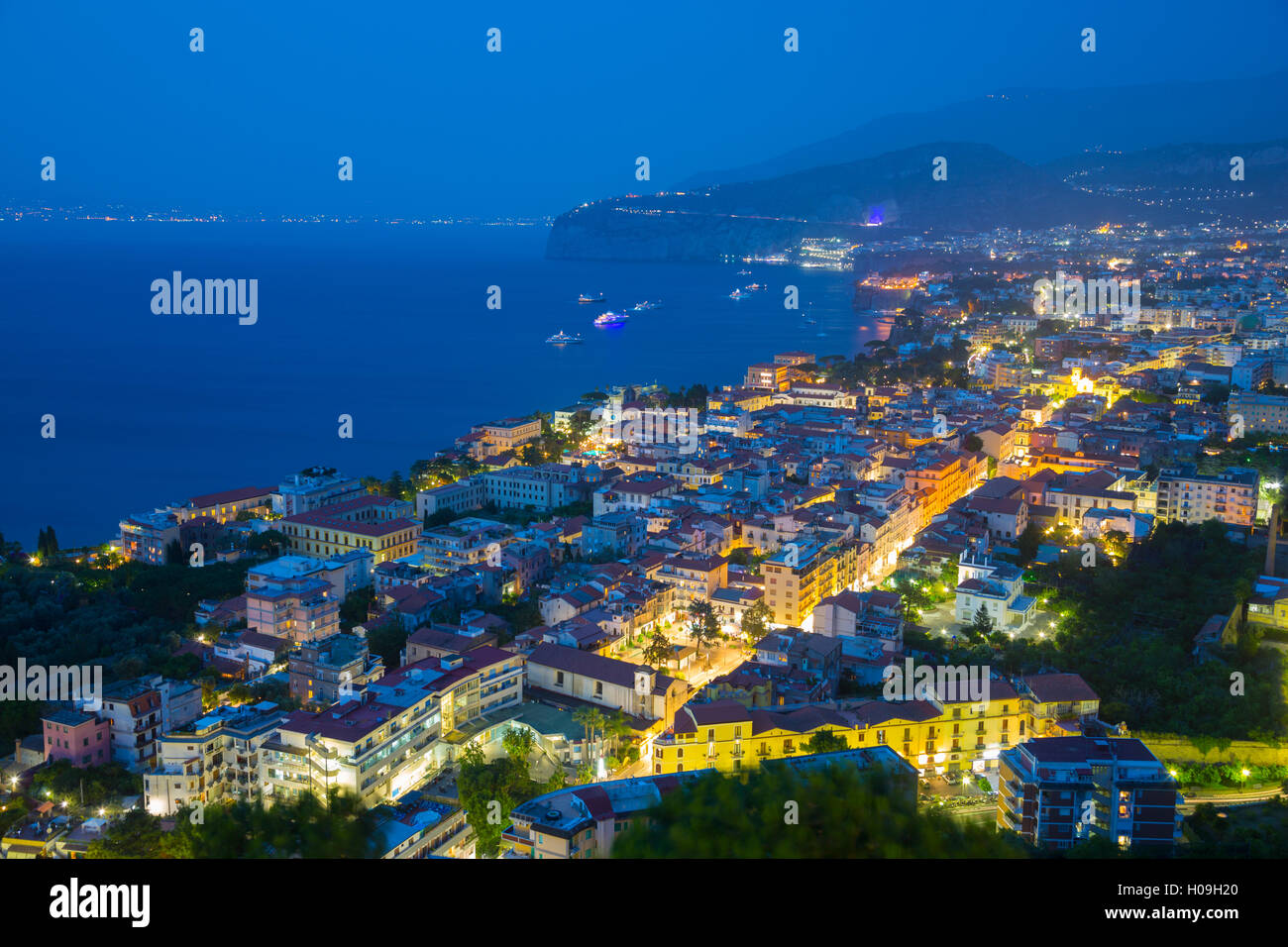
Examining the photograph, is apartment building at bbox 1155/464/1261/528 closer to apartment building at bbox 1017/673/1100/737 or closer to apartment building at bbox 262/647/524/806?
apartment building at bbox 1017/673/1100/737

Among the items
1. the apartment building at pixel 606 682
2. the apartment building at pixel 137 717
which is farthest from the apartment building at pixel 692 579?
the apartment building at pixel 137 717

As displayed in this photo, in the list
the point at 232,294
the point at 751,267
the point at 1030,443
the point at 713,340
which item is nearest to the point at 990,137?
the point at 751,267

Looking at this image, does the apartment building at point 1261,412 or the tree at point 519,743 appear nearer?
the tree at point 519,743

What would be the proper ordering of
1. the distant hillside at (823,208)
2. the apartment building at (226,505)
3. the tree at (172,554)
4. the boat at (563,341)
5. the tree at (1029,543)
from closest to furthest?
the tree at (1029,543) < the tree at (172,554) < the apartment building at (226,505) < the boat at (563,341) < the distant hillside at (823,208)

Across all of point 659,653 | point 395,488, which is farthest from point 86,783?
point 395,488

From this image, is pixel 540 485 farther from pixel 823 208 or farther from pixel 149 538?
pixel 823 208

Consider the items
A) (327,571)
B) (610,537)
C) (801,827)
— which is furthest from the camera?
(610,537)

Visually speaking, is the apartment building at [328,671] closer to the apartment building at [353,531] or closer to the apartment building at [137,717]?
the apartment building at [137,717]

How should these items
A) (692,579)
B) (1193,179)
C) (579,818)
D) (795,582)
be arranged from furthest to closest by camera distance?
(1193,179) < (692,579) < (795,582) < (579,818)
